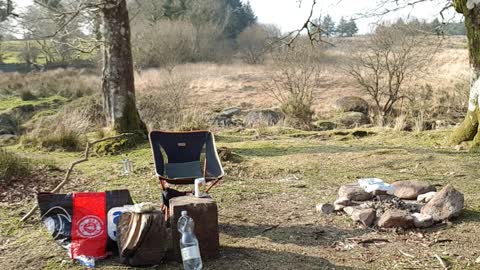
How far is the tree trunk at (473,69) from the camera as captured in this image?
22.6 ft

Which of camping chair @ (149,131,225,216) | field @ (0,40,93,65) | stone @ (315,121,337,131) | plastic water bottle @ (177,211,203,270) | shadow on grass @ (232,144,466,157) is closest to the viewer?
plastic water bottle @ (177,211,203,270)

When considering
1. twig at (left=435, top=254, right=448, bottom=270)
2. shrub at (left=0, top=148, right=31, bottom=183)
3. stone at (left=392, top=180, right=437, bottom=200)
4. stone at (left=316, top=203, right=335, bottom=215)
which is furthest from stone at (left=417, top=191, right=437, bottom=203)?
shrub at (left=0, top=148, right=31, bottom=183)

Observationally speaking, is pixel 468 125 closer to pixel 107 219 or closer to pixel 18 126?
pixel 107 219

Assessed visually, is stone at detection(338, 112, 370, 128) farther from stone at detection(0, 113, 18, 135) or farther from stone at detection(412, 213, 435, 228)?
stone at detection(412, 213, 435, 228)

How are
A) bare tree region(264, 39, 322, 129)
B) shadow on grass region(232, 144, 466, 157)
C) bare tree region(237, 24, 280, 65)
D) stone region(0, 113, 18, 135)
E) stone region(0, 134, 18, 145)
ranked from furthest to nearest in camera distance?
bare tree region(237, 24, 280, 65), stone region(0, 113, 18, 135), bare tree region(264, 39, 322, 129), stone region(0, 134, 18, 145), shadow on grass region(232, 144, 466, 157)

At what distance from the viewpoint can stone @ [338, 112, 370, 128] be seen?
12.7 meters

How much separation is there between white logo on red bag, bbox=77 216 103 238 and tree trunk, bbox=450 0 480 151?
17.6ft

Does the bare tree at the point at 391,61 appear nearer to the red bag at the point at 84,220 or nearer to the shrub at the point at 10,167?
the shrub at the point at 10,167

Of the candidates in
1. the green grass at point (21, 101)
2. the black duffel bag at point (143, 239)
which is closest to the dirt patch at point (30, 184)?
the black duffel bag at point (143, 239)

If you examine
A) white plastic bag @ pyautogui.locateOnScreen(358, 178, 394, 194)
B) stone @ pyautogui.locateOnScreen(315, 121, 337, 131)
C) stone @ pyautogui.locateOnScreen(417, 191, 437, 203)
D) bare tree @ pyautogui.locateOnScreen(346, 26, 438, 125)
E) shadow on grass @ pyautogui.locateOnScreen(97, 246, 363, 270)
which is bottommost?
stone @ pyautogui.locateOnScreen(315, 121, 337, 131)

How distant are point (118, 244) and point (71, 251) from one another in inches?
14.4

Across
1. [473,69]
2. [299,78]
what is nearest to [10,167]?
[473,69]

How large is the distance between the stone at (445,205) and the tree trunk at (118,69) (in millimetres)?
5115

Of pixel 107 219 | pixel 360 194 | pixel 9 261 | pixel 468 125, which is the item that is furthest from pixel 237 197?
pixel 468 125
